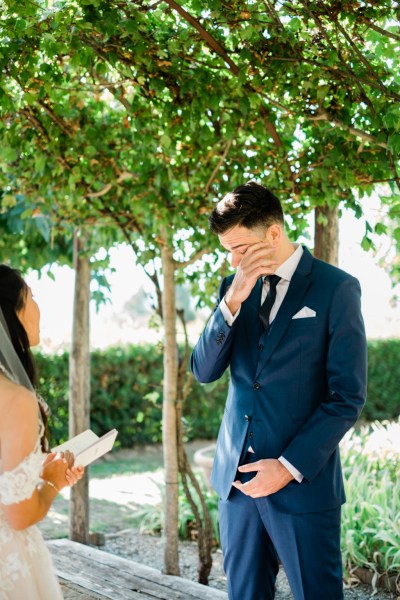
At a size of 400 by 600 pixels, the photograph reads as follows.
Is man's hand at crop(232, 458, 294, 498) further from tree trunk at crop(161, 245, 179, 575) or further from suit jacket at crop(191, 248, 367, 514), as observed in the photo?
tree trunk at crop(161, 245, 179, 575)

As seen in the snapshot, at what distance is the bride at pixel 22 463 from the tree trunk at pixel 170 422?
6.30 ft

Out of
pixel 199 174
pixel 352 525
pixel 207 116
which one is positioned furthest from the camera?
pixel 352 525

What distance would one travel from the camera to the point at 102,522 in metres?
6.63

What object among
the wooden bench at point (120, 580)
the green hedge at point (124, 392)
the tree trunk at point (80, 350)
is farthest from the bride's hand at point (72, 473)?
the green hedge at point (124, 392)

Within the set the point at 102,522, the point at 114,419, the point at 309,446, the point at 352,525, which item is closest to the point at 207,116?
the point at 309,446

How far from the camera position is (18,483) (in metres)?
2.10

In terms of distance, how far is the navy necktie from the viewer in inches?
106

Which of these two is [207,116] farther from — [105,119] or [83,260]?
[83,260]

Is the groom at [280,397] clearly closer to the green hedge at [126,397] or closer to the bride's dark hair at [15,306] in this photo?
the bride's dark hair at [15,306]

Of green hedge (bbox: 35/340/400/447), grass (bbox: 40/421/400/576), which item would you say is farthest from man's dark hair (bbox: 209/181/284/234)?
green hedge (bbox: 35/340/400/447)

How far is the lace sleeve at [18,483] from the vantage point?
2092 mm

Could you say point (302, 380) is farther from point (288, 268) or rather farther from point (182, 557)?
point (182, 557)

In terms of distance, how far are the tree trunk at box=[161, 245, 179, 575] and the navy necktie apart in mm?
1733

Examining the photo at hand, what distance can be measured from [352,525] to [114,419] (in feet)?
20.8
